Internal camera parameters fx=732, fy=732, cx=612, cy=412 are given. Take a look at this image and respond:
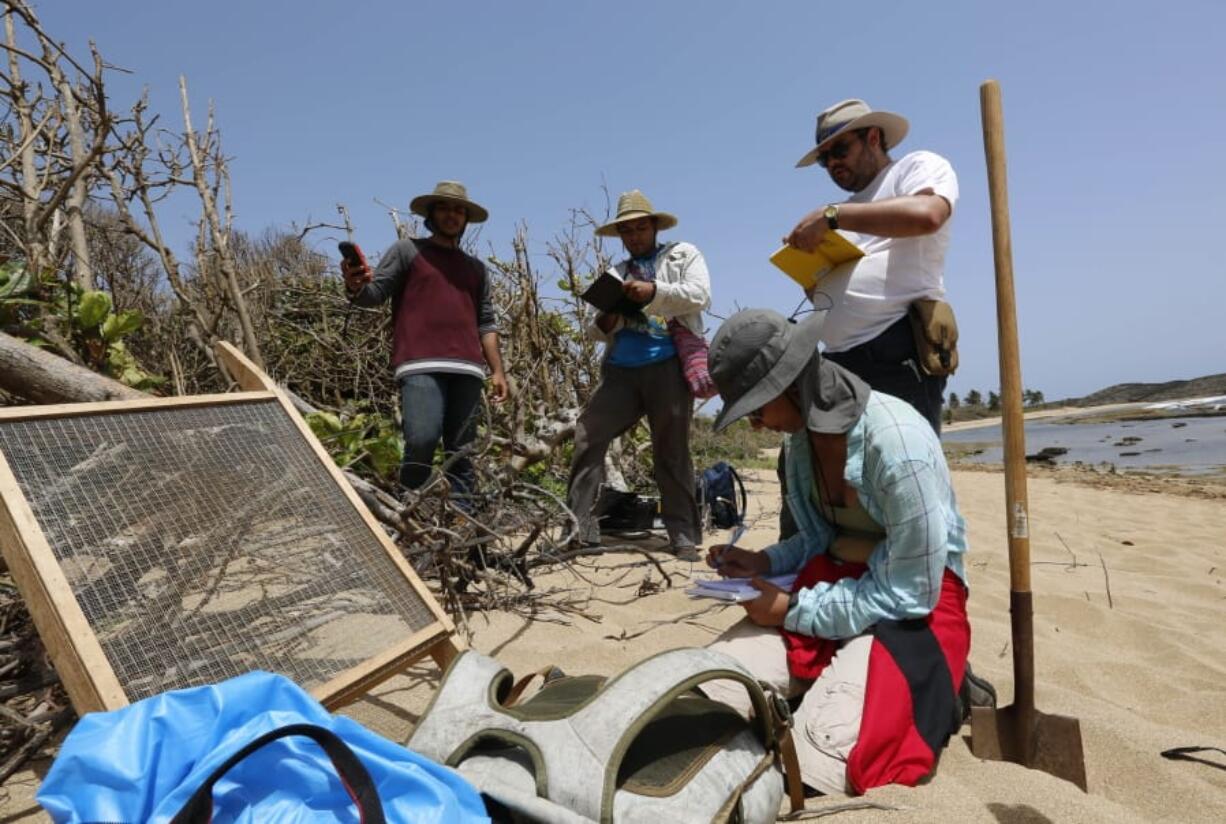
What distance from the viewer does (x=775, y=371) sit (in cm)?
178

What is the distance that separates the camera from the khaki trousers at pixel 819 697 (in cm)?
162

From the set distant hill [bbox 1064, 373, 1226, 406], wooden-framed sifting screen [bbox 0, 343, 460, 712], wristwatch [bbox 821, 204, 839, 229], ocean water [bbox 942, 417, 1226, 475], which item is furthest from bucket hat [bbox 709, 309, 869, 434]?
distant hill [bbox 1064, 373, 1226, 406]

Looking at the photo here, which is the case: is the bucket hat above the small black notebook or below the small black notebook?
below

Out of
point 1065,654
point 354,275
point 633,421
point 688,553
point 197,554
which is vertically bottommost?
point 1065,654

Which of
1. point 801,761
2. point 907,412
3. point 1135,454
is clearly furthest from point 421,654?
point 1135,454

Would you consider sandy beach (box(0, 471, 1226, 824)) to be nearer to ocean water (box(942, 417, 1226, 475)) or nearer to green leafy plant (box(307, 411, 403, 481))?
green leafy plant (box(307, 411, 403, 481))

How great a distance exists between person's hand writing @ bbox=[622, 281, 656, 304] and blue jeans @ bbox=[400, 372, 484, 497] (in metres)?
0.90

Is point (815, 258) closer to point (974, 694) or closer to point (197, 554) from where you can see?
point (974, 694)

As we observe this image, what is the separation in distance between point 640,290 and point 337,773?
302cm

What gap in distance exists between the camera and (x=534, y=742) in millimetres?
1237

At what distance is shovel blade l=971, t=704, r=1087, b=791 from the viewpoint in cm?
181

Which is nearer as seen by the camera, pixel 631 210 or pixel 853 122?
pixel 853 122

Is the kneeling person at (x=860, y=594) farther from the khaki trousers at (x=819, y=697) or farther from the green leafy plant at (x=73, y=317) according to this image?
the green leafy plant at (x=73, y=317)

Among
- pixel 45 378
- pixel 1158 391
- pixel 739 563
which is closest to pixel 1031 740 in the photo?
pixel 739 563
